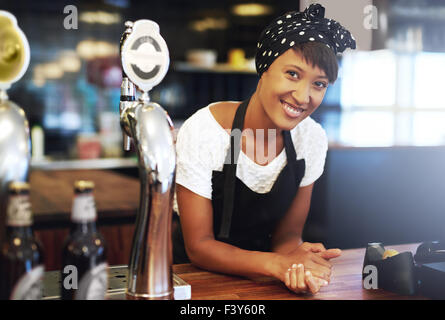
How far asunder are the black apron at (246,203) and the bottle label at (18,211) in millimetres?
590

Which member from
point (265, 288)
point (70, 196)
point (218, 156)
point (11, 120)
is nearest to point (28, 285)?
point (11, 120)

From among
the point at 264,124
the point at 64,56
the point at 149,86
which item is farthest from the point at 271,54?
the point at 64,56

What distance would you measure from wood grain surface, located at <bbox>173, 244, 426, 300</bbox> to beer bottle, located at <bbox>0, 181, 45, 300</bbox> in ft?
1.05

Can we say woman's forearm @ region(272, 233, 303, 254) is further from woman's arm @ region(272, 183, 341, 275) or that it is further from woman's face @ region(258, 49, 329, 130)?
woman's face @ region(258, 49, 329, 130)

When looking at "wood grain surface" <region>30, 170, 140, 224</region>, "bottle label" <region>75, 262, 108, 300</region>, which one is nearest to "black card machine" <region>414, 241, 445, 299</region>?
"bottle label" <region>75, 262, 108, 300</region>

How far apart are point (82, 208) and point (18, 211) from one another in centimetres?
9

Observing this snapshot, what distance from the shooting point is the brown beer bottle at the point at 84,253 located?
81cm

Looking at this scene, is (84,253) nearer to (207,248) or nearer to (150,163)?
(150,163)

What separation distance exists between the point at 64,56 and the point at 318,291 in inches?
154

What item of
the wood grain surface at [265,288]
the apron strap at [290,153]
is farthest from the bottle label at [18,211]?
the apron strap at [290,153]

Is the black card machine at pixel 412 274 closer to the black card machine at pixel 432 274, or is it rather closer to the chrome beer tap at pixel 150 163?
the black card machine at pixel 432 274
